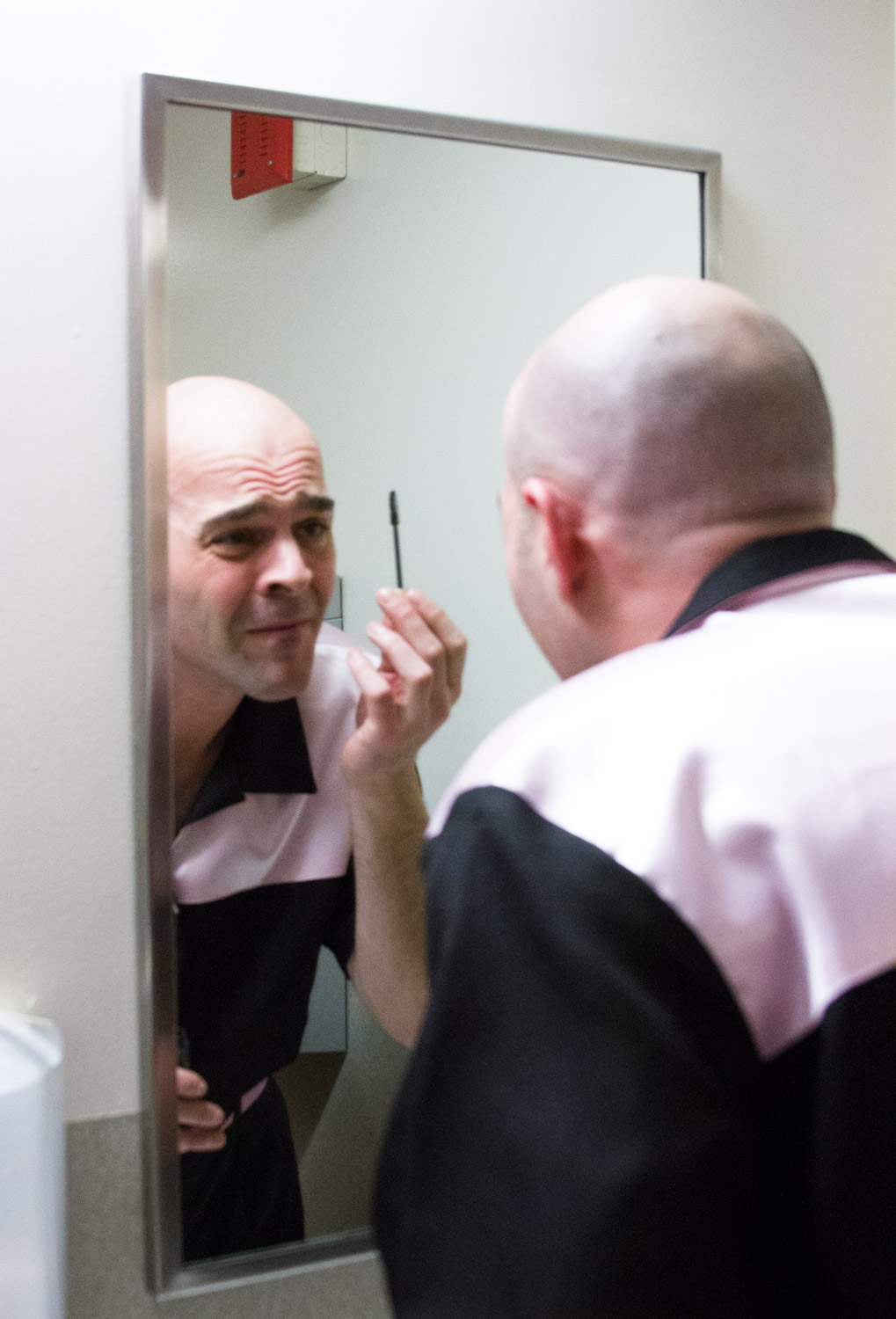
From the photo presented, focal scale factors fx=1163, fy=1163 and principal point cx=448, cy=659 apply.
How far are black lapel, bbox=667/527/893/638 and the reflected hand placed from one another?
1.40ft

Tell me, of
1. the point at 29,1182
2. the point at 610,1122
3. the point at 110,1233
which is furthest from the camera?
the point at 110,1233

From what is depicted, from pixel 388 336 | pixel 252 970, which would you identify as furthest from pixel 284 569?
pixel 252 970

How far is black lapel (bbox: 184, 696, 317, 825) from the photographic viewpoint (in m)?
1.04

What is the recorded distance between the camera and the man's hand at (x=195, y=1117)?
39.9 inches

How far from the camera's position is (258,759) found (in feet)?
3.45

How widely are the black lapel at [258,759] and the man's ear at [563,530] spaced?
400mm

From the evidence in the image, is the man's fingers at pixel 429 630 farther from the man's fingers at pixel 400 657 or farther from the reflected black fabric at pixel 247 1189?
the reflected black fabric at pixel 247 1189

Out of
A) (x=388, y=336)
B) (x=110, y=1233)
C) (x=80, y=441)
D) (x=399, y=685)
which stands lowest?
(x=110, y=1233)

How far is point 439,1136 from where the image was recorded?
0.54 meters

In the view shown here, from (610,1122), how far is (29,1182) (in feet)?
2.06

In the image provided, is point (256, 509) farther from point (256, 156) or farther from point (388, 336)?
point (256, 156)

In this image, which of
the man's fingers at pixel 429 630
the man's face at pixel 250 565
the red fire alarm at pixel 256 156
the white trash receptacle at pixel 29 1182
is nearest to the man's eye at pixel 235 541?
the man's face at pixel 250 565

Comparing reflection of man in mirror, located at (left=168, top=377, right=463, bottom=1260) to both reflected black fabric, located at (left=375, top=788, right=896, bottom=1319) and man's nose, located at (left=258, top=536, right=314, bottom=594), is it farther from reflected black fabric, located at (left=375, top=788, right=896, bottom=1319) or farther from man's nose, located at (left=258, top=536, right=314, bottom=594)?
reflected black fabric, located at (left=375, top=788, right=896, bottom=1319)

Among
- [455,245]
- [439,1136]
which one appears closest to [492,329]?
[455,245]
